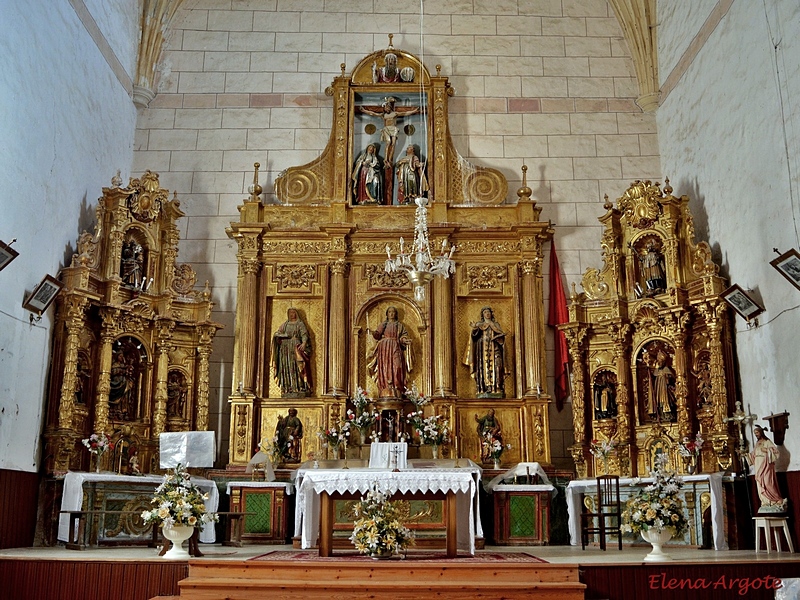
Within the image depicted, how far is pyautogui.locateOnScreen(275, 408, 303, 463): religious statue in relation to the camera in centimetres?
1383

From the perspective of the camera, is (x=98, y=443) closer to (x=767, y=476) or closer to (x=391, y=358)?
(x=391, y=358)

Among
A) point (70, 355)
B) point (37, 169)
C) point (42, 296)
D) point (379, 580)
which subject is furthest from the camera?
point (70, 355)

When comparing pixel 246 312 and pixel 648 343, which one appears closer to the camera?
pixel 648 343

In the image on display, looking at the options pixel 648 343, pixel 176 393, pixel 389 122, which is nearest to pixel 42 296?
pixel 176 393

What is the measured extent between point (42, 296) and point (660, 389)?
900cm

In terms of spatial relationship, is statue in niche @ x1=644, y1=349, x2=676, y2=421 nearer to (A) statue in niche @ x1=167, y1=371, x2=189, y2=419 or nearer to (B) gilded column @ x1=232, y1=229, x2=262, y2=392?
(B) gilded column @ x1=232, y1=229, x2=262, y2=392

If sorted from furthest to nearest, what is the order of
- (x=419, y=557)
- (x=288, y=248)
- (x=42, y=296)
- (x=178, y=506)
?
1. (x=288, y=248)
2. (x=42, y=296)
3. (x=419, y=557)
4. (x=178, y=506)

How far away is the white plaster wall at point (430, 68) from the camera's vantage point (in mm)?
15469

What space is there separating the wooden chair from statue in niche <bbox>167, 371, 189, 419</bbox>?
654 cm

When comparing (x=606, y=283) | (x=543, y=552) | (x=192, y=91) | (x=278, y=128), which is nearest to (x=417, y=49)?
(x=278, y=128)

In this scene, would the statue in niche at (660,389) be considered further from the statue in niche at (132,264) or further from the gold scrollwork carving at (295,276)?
the statue in niche at (132,264)

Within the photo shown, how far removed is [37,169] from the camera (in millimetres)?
11852

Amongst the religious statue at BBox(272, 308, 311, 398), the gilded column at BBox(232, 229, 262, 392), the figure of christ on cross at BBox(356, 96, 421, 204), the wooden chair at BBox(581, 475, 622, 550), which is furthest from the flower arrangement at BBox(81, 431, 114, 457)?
the wooden chair at BBox(581, 475, 622, 550)

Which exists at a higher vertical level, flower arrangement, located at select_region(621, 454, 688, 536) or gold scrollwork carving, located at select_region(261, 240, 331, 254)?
Result: gold scrollwork carving, located at select_region(261, 240, 331, 254)
